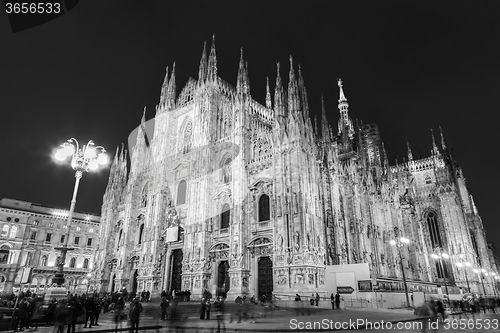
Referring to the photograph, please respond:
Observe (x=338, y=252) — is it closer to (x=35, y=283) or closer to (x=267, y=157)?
(x=267, y=157)

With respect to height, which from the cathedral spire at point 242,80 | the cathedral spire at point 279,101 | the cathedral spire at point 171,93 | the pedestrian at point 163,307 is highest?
the cathedral spire at point 171,93

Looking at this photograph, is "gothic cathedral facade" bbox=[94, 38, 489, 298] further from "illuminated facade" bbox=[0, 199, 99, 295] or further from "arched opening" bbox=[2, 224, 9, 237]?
"arched opening" bbox=[2, 224, 9, 237]

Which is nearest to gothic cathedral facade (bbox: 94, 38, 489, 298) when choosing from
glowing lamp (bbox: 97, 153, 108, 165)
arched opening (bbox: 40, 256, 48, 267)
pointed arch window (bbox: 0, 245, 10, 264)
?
glowing lamp (bbox: 97, 153, 108, 165)

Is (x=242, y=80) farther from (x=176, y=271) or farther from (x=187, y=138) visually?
(x=176, y=271)

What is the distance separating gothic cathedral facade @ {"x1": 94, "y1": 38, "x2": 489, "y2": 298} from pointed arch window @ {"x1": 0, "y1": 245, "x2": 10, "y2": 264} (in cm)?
1800

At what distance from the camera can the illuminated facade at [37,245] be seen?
5356 centimetres

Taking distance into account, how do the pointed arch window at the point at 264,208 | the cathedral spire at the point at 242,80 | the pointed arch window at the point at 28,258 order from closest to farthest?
the pointed arch window at the point at 264,208 < the cathedral spire at the point at 242,80 < the pointed arch window at the point at 28,258

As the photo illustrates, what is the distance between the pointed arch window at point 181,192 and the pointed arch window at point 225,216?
24.3ft

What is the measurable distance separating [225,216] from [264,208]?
17.0 feet

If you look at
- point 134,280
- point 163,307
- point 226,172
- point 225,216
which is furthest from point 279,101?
point 134,280

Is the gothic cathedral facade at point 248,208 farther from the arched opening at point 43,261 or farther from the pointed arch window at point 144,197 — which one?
the arched opening at point 43,261

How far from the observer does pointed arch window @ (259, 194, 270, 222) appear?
109ft

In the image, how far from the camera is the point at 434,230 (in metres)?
60.3

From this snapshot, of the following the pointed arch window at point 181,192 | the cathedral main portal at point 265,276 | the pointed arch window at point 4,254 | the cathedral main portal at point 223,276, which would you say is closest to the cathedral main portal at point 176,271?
the pointed arch window at point 181,192
